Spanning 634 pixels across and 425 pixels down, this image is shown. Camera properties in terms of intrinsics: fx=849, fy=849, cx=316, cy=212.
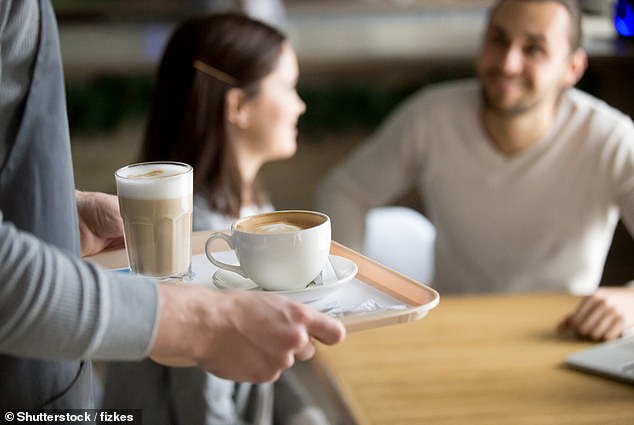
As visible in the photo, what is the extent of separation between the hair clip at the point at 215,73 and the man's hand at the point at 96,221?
→ 2.02 feet

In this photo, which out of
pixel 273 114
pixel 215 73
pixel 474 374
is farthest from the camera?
pixel 273 114

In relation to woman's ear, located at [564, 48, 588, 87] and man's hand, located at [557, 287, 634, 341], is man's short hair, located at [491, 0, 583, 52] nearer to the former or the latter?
woman's ear, located at [564, 48, 588, 87]

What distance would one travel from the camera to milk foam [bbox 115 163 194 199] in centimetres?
81

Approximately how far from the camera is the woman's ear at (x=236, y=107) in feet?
5.10

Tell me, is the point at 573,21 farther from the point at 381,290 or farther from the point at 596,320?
the point at 381,290

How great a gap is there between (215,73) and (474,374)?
695 millimetres

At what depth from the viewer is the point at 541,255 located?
2039 mm

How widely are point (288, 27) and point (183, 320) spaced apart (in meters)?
2.80

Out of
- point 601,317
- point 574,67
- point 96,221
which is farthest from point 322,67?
point 96,221

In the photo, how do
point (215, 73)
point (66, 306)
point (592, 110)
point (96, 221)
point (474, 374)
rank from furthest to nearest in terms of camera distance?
point (592, 110) → point (215, 73) → point (474, 374) → point (96, 221) → point (66, 306)

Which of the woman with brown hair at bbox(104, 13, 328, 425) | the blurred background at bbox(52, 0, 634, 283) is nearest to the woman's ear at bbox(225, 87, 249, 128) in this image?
the woman with brown hair at bbox(104, 13, 328, 425)

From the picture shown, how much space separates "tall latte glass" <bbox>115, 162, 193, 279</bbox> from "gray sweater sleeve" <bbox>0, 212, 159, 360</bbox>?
17 centimetres

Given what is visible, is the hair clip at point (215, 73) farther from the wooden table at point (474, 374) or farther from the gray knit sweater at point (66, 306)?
the gray knit sweater at point (66, 306)

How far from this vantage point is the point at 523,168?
2.06 m
